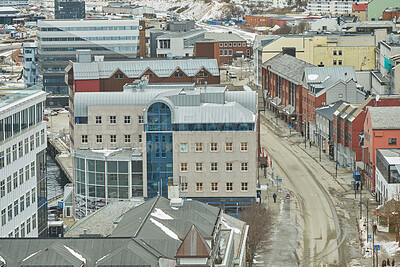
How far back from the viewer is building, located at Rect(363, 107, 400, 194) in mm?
104812

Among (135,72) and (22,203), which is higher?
(135,72)

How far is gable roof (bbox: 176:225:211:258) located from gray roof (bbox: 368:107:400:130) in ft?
197

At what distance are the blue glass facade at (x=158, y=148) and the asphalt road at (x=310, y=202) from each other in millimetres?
13212

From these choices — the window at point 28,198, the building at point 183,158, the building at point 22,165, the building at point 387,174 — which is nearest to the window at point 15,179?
the building at point 22,165

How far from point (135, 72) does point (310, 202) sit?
3903cm

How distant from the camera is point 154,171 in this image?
9281cm

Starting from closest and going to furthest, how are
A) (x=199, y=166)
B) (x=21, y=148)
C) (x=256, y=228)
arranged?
(x=21, y=148) → (x=256, y=228) → (x=199, y=166)

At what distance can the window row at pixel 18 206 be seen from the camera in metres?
61.8

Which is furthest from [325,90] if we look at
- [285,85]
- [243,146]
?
[243,146]

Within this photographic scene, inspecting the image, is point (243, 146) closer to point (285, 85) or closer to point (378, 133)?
point (378, 133)

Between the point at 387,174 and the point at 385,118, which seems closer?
the point at 387,174

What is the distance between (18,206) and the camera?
64188 mm

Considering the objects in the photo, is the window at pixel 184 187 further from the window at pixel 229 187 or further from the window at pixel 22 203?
the window at pixel 22 203

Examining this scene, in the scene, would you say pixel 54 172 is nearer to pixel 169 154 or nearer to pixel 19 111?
pixel 169 154
